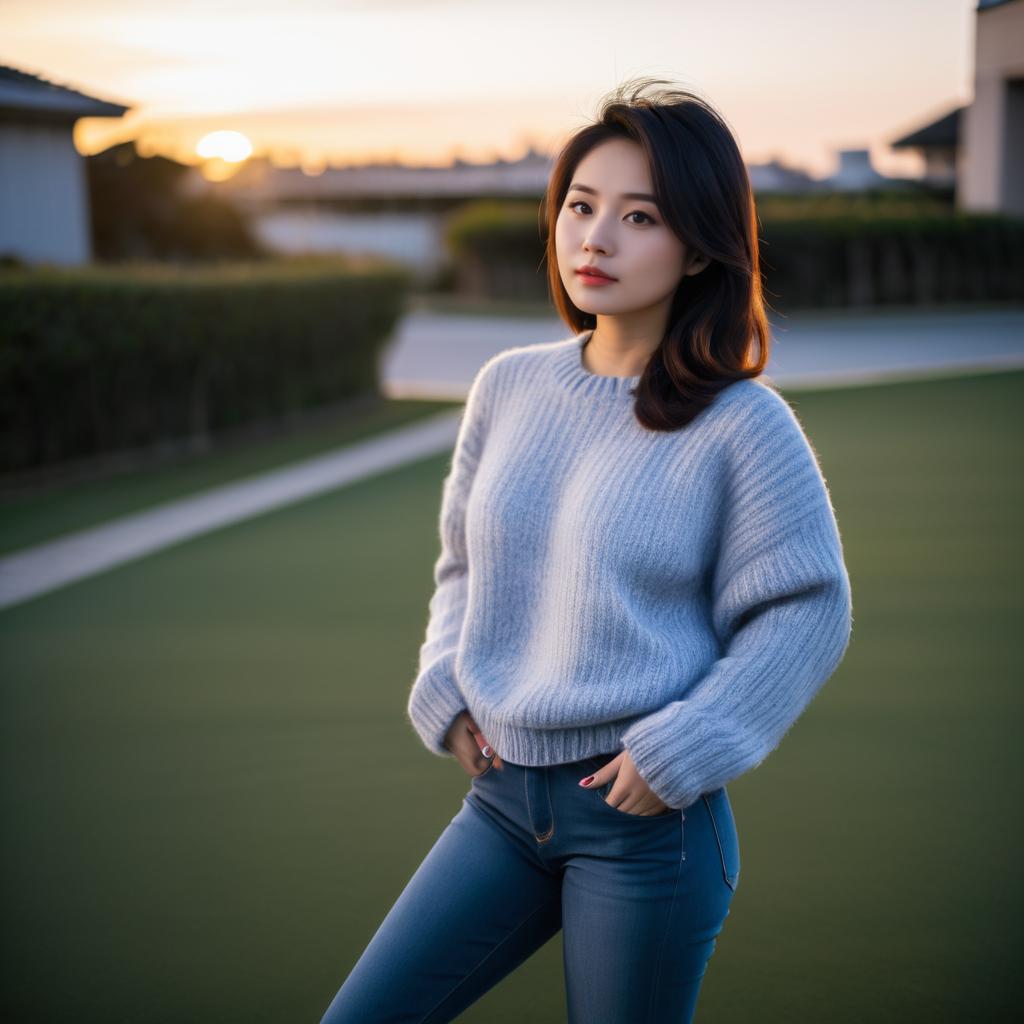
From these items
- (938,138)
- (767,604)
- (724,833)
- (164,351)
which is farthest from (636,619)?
(938,138)

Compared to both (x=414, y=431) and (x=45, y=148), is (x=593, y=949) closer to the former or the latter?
(x=414, y=431)

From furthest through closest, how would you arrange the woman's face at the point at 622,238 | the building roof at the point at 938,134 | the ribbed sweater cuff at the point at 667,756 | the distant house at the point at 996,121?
the building roof at the point at 938,134, the distant house at the point at 996,121, the woman's face at the point at 622,238, the ribbed sweater cuff at the point at 667,756

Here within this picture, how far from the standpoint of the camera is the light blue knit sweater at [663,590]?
2.05 metres

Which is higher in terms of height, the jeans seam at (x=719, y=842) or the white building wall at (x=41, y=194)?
the white building wall at (x=41, y=194)

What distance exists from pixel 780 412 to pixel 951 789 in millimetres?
2906

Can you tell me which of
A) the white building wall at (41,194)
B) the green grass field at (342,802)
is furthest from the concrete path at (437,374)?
the white building wall at (41,194)

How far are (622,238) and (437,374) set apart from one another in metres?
16.1

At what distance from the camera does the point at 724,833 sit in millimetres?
2168

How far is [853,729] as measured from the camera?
5.13m

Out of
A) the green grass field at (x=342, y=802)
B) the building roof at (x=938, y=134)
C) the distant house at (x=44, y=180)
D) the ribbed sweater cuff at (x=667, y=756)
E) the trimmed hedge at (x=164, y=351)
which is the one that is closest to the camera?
the ribbed sweater cuff at (x=667, y=756)

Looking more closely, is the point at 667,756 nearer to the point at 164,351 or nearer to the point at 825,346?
the point at 164,351

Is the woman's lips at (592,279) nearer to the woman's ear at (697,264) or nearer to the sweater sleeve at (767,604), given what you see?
the woman's ear at (697,264)

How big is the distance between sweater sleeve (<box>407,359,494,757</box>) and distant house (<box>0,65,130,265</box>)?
14.4m

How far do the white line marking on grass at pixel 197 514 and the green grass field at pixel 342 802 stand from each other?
1.03 feet
